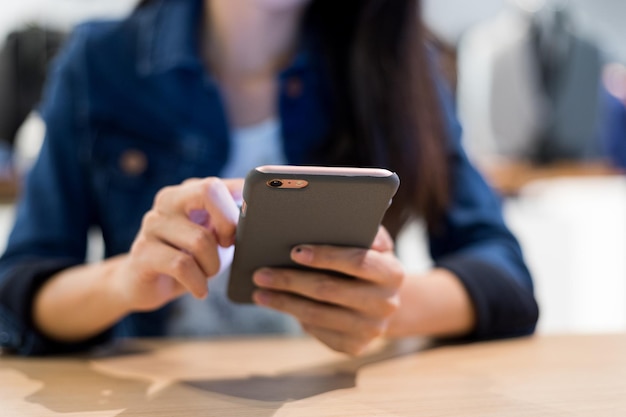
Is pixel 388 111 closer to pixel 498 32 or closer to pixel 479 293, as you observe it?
pixel 479 293

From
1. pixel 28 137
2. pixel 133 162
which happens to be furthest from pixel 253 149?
pixel 28 137

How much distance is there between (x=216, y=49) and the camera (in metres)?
0.88

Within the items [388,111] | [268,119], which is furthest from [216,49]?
[388,111]

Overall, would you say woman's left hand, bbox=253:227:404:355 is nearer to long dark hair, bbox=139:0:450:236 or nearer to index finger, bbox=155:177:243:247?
index finger, bbox=155:177:243:247

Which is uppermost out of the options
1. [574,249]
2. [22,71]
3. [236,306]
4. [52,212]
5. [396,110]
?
[22,71]

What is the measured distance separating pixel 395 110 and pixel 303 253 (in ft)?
1.09

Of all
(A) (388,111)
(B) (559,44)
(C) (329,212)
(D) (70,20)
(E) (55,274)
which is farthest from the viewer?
(D) (70,20)

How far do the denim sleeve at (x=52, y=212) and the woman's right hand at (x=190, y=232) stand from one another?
0.18 metres

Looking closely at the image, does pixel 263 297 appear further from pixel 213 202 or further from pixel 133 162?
pixel 133 162

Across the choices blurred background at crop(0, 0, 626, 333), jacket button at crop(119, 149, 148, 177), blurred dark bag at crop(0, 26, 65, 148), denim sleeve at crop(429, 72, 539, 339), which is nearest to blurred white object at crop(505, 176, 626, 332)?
blurred background at crop(0, 0, 626, 333)

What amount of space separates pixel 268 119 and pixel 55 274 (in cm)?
30

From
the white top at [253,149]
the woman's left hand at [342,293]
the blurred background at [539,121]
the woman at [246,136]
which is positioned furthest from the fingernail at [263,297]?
the blurred background at [539,121]

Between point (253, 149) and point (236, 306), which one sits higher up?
point (253, 149)

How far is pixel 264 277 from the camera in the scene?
54cm
